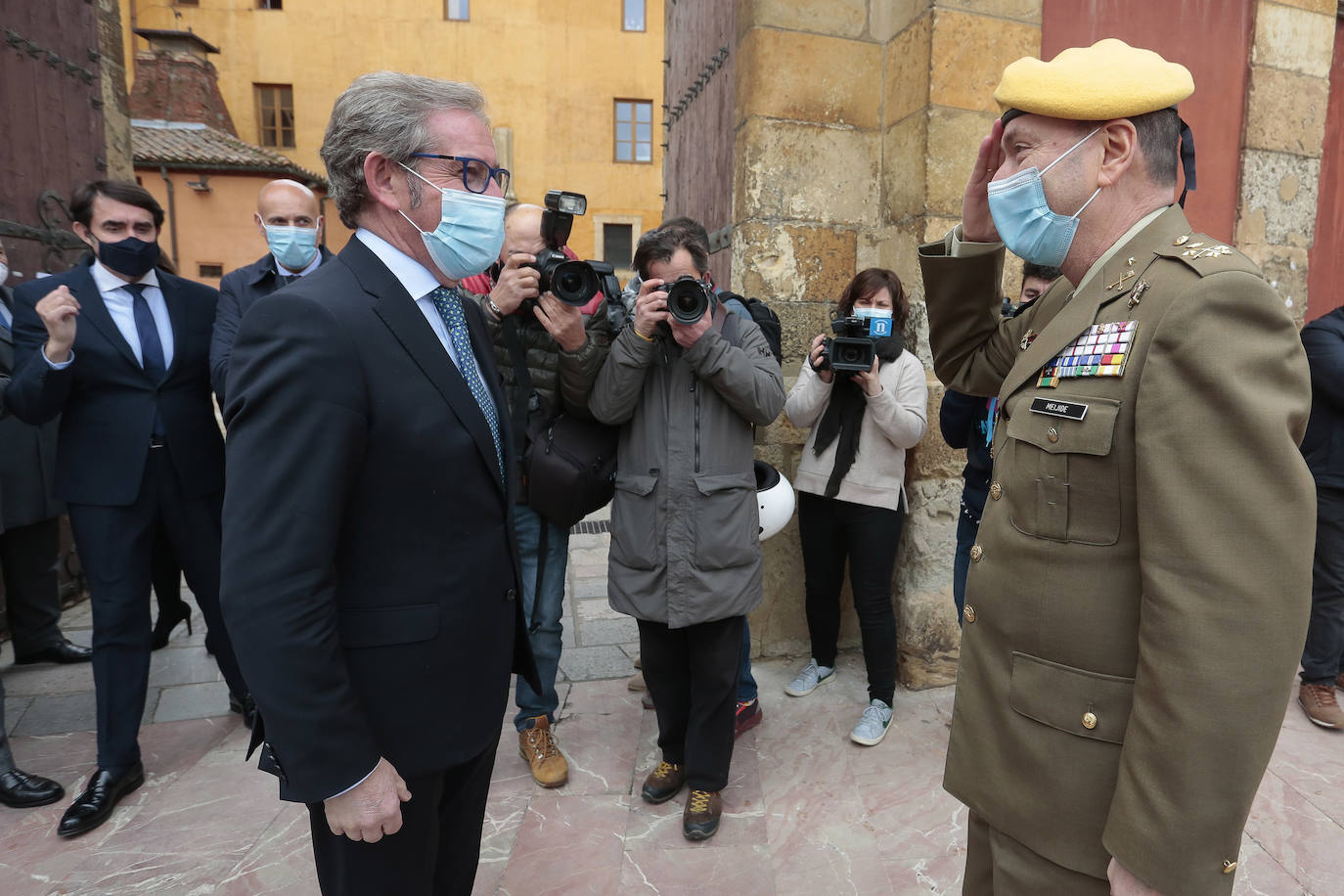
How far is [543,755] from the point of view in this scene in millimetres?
2912

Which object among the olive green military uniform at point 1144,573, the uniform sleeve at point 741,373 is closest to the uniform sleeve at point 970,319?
the olive green military uniform at point 1144,573

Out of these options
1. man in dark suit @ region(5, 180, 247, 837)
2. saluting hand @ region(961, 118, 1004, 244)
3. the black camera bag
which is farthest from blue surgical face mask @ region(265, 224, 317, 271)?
saluting hand @ region(961, 118, 1004, 244)

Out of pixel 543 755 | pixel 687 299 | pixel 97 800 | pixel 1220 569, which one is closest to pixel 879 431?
pixel 687 299

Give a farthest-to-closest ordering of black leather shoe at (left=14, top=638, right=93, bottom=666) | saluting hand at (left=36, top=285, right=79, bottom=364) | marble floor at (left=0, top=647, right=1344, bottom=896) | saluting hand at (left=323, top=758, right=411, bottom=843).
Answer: black leather shoe at (left=14, top=638, right=93, bottom=666) < saluting hand at (left=36, top=285, right=79, bottom=364) < marble floor at (left=0, top=647, right=1344, bottom=896) < saluting hand at (left=323, top=758, right=411, bottom=843)

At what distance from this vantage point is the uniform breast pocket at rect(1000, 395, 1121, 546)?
3.82 ft

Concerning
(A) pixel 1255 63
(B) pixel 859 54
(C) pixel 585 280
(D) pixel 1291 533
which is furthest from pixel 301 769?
(A) pixel 1255 63

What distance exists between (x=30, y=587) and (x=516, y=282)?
329 cm

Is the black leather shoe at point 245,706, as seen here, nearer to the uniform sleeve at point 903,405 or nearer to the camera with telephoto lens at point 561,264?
the camera with telephoto lens at point 561,264

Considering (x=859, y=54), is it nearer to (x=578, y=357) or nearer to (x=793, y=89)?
(x=793, y=89)

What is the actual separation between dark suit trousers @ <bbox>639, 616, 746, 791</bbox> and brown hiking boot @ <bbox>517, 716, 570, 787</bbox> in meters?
0.50

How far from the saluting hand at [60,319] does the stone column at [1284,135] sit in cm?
487

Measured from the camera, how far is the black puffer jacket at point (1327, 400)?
325 centimetres

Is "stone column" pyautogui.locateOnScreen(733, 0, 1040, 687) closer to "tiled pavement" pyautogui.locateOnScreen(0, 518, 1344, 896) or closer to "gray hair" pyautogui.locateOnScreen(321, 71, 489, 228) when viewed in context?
"tiled pavement" pyautogui.locateOnScreen(0, 518, 1344, 896)

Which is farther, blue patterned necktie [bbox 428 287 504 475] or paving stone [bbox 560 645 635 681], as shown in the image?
paving stone [bbox 560 645 635 681]
